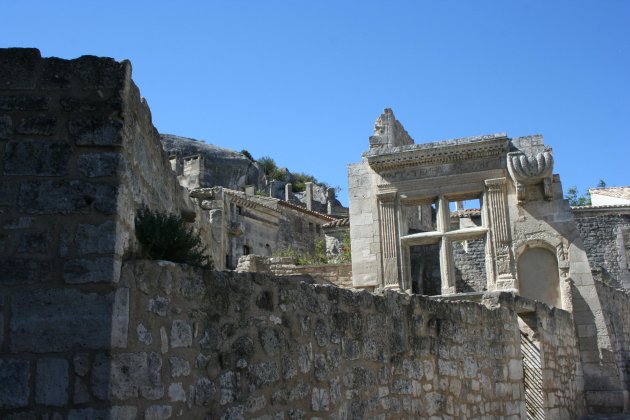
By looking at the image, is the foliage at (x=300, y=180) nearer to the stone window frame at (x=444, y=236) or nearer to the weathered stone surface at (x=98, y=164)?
the stone window frame at (x=444, y=236)

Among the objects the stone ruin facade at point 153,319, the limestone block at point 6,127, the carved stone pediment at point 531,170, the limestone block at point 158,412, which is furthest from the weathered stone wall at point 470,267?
the limestone block at point 6,127

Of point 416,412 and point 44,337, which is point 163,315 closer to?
point 44,337

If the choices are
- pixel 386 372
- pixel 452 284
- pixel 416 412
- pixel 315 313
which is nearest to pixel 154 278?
pixel 315 313

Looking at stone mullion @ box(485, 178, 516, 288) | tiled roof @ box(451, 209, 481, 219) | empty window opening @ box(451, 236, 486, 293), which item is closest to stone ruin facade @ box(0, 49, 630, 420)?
stone mullion @ box(485, 178, 516, 288)

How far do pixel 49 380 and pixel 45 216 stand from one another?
0.82m

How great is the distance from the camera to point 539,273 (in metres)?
→ 14.9

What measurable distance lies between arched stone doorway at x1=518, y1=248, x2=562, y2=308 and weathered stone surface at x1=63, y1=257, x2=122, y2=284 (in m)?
12.5

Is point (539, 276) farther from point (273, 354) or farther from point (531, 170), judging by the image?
point (273, 354)

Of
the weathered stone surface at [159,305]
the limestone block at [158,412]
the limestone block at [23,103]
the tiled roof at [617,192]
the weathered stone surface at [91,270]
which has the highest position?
the tiled roof at [617,192]

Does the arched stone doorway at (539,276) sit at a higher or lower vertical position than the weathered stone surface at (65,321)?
higher

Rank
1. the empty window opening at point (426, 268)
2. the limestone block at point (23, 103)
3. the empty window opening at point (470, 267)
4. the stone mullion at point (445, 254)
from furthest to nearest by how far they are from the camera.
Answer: the empty window opening at point (470, 267)
the empty window opening at point (426, 268)
the stone mullion at point (445, 254)
the limestone block at point (23, 103)

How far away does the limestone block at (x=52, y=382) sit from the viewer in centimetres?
331

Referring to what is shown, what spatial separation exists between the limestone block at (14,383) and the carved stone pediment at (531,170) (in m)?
13.1

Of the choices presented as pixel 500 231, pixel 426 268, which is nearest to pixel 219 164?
pixel 426 268
